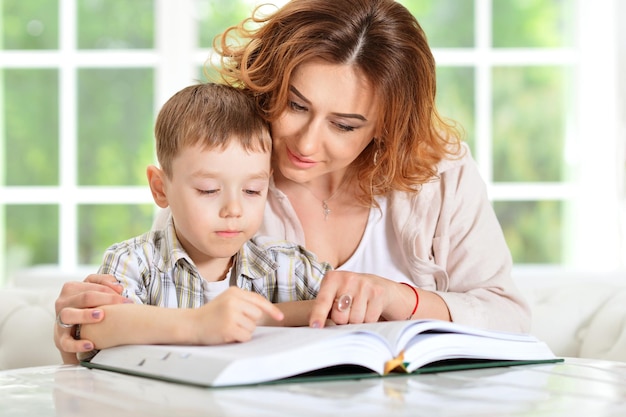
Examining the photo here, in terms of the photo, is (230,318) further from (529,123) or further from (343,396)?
(529,123)

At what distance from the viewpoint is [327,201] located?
215cm

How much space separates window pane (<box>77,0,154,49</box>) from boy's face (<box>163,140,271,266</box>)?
2955 millimetres

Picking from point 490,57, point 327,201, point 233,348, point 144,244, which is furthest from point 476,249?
point 490,57

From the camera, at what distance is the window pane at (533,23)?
4469 millimetres

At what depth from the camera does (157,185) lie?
1785mm

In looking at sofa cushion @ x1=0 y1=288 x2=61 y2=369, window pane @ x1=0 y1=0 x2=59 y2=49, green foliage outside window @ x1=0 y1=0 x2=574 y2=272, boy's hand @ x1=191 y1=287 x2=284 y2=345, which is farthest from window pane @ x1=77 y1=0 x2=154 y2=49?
boy's hand @ x1=191 y1=287 x2=284 y2=345

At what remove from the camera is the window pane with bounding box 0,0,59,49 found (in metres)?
4.50

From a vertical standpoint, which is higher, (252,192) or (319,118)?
(319,118)

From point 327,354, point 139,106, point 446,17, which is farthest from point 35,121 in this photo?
point 327,354

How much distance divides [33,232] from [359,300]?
10.8 ft

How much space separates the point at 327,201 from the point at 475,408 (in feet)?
3.61

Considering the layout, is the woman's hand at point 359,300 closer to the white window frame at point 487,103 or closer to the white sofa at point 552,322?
the white sofa at point 552,322

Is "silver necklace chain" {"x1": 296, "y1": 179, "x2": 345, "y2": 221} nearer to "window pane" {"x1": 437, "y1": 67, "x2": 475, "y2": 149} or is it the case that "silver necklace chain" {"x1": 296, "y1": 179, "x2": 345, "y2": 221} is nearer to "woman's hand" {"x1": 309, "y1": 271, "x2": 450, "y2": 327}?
"woman's hand" {"x1": 309, "y1": 271, "x2": 450, "y2": 327}

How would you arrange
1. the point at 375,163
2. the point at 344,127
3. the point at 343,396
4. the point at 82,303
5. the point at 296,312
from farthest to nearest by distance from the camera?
1. the point at 375,163
2. the point at 344,127
3. the point at 296,312
4. the point at 82,303
5. the point at 343,396
